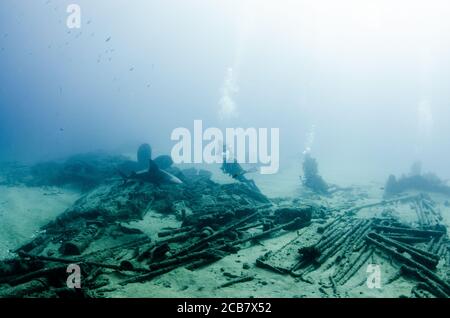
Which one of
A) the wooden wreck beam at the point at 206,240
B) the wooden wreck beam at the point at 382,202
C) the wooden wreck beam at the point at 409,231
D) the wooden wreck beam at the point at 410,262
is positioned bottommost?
the wooden wreck beam at the point at 382,202

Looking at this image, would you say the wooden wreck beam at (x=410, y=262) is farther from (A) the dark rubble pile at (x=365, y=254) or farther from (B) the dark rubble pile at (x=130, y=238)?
(B) the dark rubble pile at (x=130, y=238)

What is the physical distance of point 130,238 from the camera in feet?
33.3

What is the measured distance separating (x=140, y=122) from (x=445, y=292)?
489 feet

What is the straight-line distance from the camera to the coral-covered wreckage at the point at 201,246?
6.97 m

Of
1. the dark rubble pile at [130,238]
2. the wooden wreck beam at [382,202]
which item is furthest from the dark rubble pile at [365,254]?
the wooden wreck beam at [382,202]

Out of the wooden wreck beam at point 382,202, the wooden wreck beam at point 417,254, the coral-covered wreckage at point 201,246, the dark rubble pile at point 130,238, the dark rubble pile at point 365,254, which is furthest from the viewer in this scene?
the wooden wreck beam at point 382,202

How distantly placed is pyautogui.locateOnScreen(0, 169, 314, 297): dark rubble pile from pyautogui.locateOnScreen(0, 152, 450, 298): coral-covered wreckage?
0.02 metres

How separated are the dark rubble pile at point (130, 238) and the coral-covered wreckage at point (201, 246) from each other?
0.02m

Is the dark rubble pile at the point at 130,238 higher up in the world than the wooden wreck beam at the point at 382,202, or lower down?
higher up

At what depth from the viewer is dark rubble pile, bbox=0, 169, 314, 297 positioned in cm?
685

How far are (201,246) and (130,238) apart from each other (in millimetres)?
2614

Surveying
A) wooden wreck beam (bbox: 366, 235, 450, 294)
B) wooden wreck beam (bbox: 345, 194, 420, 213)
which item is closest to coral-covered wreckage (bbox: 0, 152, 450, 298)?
wooden wreck beam (bbox: 366, 235, 450, 294)

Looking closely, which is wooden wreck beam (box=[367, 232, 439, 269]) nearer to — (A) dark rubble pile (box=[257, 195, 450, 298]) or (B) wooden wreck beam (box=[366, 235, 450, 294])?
(A) dark rubble pile (box=[257, 195, 450, 298])

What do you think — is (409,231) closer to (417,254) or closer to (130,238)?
(417,254)
